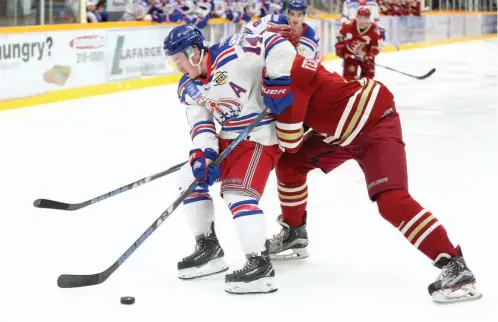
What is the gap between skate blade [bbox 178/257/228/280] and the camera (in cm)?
326

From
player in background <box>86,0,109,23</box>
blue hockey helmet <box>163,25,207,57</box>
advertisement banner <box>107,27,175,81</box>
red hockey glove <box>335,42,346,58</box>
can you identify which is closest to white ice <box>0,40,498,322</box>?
blue hockey helmet <box>163,25,207,57</box>

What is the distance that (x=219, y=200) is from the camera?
4.68m

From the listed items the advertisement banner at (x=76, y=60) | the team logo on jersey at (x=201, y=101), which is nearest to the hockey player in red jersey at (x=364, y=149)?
the team logo on jersey at (x=201, y=101)

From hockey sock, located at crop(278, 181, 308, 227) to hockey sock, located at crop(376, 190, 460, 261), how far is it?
0.53 metres

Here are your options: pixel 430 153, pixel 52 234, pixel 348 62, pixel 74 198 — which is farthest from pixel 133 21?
pixel 52 234

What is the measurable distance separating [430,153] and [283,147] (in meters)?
3.09

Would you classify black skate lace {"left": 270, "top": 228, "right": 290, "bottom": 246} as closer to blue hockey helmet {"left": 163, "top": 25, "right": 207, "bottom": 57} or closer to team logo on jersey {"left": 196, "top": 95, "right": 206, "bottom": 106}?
team logo on jersey {"left": 196, "top": 95, "right": 206, "bottom": 106}

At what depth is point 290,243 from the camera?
11.5 ft

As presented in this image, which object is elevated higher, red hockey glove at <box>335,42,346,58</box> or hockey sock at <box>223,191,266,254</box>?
red hockey glove at <box>335,42,346,58</box>

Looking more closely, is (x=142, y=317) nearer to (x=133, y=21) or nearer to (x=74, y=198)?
(x=74, y=198)

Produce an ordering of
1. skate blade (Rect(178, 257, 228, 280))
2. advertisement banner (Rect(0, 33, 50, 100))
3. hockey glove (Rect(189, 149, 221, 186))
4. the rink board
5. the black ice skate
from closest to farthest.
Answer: the black ice skate, hockey glove (Rect(189, 149, 221, 186)), skate blade (Rect(178, 257, 228, 280)), advertisement banner (Rect(0, 33, 50, 100)), the rink board

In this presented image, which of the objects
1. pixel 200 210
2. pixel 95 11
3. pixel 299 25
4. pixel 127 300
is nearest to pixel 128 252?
pixel 127 300

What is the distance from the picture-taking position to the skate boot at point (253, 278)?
3.04 metres

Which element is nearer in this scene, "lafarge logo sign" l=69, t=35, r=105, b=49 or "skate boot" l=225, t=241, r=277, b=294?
"skate boot" l=225, t=241, r=277, b=294
